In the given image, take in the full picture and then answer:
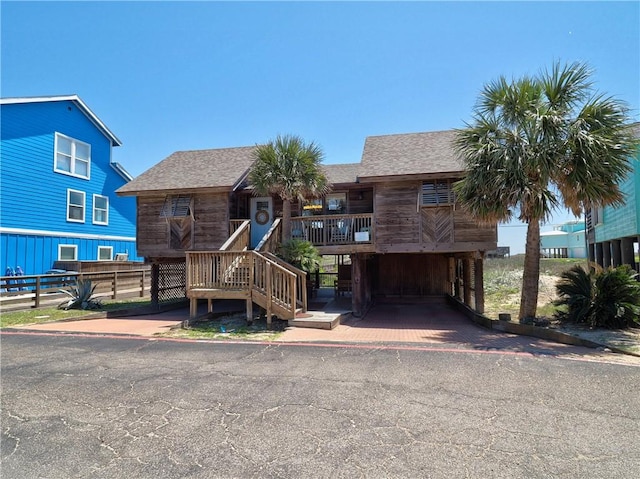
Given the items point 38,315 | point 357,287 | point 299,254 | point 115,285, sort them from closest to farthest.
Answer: point 299,254, point 38,315, point 357,287, point 115,285

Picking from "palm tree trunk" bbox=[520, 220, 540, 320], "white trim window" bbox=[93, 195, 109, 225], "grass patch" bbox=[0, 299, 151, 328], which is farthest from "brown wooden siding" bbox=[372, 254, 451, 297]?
"white trim window" bbox=[93, 195, 109, 225]

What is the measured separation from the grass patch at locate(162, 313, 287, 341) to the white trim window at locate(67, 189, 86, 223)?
13271 millimetres

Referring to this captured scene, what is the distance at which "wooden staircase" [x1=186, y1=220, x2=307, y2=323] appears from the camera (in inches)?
387

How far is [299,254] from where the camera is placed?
11344 millimetres

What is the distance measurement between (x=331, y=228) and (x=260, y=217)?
3.36 m

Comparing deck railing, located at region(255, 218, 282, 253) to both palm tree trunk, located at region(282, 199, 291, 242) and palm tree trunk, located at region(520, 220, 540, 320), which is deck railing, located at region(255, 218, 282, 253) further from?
palm tree trunk, located at region(520, 220, 540, 320)


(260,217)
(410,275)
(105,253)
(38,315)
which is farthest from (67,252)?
(410,275)

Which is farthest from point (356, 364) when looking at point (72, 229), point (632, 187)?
point (72, 229)

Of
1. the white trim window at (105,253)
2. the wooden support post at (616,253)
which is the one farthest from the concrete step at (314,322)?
the white trim window at (105,253)

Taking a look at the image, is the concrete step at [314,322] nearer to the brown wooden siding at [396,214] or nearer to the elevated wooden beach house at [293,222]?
the elevated wooden beach house at [293,222]

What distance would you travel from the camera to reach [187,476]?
3.01 m

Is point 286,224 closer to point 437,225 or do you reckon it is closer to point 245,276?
point 245,276

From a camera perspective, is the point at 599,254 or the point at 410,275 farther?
the point at 599,254

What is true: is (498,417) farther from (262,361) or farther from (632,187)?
(632,187)
